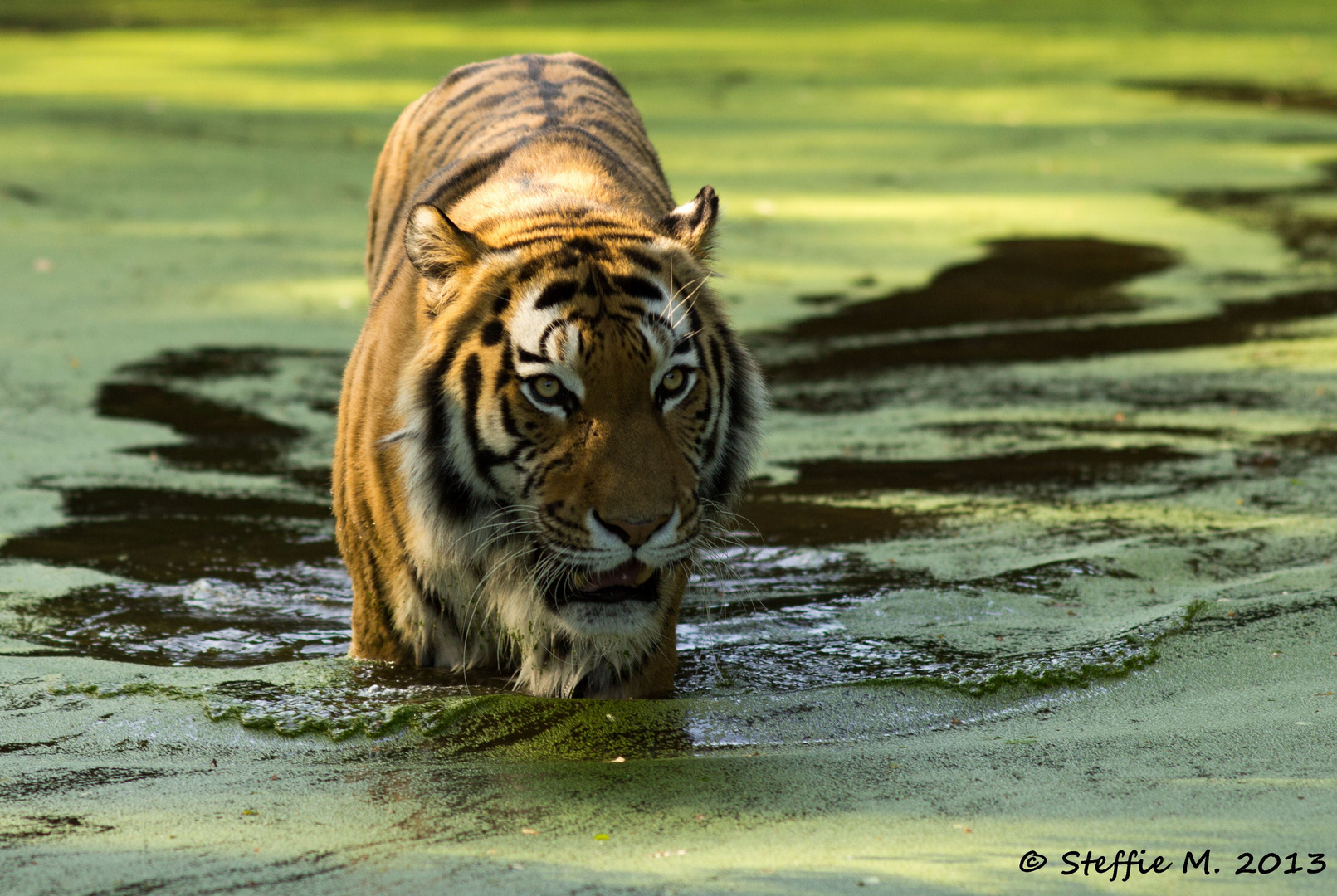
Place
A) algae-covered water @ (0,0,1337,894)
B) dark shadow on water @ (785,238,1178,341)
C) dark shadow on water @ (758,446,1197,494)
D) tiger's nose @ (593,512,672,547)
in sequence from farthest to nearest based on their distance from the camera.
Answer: dark shadow on water @ (785,238,1178,341) → dark shadow on water @ (758,446,1197,494) → tiger's nose @ (593,512,672,547) → algae-covered water @ (0,0,1337,894)

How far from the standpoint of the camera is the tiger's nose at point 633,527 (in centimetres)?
243

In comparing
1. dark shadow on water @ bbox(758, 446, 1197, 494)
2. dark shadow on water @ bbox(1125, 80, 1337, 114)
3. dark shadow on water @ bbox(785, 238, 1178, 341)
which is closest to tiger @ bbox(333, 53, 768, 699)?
dark shadow on water @ bbox(758, 446, 1197, 494)

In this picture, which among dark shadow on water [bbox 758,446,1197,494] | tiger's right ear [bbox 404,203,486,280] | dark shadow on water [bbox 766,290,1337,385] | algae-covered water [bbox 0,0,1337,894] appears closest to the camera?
algae-covered water [bbox 0,0,1337,894]

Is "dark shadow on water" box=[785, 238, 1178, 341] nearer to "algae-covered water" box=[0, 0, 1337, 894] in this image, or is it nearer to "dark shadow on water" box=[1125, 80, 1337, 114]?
"algae-covered water" box=[0, 0, 1337, 894]

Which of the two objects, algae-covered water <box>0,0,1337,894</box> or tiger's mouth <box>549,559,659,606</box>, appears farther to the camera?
tiger's mouth <box>549,559,659,606</box>

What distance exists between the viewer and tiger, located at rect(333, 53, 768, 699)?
2529 mm

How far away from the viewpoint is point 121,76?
1144 cm

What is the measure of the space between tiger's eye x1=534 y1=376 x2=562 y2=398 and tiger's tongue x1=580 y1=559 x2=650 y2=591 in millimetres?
313

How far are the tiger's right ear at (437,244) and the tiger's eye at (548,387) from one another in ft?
1.01

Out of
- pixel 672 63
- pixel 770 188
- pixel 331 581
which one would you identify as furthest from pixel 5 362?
pixel 672 63

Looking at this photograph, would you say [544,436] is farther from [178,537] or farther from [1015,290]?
[1015,290]

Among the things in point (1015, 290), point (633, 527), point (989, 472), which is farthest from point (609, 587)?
point (1015, 290)

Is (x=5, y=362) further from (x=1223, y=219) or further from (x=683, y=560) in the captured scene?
(x=1223, y=219)

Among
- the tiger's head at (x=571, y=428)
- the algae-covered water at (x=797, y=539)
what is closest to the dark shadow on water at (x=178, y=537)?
the algae-covered water at (x=797, y=539)
